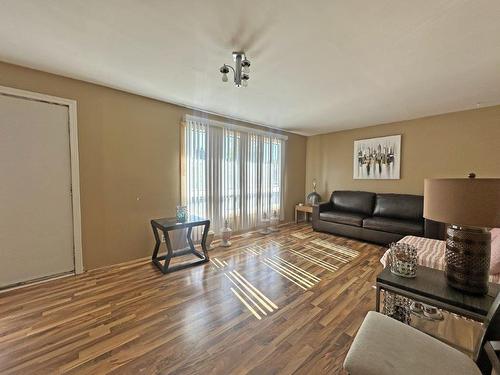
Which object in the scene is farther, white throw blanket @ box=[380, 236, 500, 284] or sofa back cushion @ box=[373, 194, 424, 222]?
sofa back cushion @ box=[373, 194, 424, 222]

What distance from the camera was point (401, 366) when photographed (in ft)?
3.09

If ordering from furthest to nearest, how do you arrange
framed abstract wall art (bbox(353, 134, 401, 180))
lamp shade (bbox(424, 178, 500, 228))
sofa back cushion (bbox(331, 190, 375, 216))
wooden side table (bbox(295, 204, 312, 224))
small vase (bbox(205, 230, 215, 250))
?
wooden side table (bbox(295, 204, 312, 224)), sofa back cushion (bbox(331, 190, 375, 216)), framed abstract wall art (bbox(353, 134, 401, 180)), small vase (bbox(205, 230, 215, 250)), lamp shade (bbox(424, 178, 500, 228))

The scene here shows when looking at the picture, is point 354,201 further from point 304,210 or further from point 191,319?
point 191,319

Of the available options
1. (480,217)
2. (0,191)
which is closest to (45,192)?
(0,191)

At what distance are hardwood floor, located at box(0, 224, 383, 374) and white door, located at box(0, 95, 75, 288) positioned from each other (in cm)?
26

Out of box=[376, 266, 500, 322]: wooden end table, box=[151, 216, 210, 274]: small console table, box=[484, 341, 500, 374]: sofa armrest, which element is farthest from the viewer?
box=[151, 216, 210, 274]: small console table

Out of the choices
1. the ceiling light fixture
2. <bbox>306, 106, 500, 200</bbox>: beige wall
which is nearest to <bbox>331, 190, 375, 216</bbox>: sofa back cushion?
<bbox>306, 106, 500, 200</bbox>: beige wall

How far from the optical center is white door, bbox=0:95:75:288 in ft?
7.04

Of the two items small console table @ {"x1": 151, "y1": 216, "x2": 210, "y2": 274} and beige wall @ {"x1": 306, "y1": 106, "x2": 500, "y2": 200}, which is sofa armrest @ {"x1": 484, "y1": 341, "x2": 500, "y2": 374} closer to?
small console table @ {"x1": 151, "y1": 216, "x2": 210, "y2": 274}

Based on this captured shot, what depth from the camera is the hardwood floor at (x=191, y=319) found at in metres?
1.39

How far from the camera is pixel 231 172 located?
159 inches

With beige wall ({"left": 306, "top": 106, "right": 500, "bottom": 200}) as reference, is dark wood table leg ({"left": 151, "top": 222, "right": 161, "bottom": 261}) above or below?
Answer: below

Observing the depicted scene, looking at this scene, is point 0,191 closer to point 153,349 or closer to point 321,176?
point 153,349

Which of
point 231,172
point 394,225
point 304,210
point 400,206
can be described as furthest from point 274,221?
point 400,206
